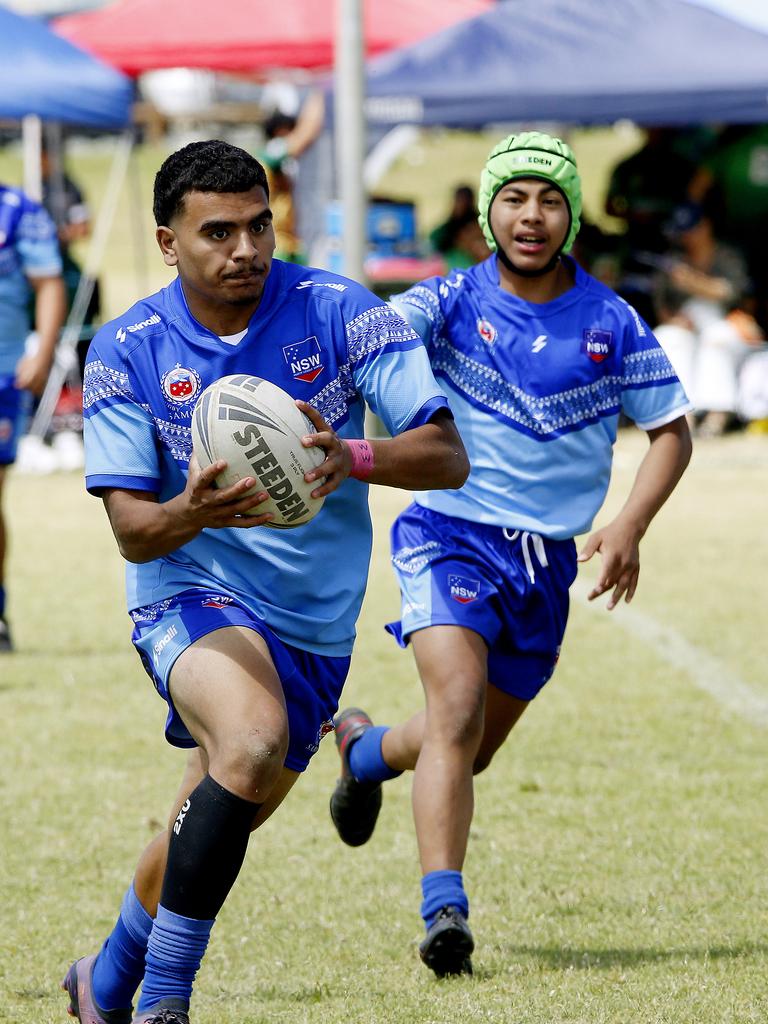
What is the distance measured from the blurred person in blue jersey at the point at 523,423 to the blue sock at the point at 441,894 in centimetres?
65

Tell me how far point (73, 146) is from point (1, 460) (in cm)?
4352

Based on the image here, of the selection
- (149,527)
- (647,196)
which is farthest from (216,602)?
(647,196)

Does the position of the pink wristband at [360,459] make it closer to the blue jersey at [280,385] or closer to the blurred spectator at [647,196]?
the blue jersey at [280,385]

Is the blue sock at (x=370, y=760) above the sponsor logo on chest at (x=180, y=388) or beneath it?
beneath

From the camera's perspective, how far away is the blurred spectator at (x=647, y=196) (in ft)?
59.9

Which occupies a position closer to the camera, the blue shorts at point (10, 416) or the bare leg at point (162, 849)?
the bare leg at point (162, 849)

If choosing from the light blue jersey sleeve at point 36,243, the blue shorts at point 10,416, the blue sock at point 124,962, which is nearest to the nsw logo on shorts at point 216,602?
the blue sock at point 124,962

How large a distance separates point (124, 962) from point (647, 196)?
1566 cm

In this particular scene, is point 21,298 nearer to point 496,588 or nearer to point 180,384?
point 496,588

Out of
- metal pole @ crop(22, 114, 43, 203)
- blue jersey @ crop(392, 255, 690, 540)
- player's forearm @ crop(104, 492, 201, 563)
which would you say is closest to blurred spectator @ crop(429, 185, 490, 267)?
metal pole @ crop(22, 114, 43, 203)

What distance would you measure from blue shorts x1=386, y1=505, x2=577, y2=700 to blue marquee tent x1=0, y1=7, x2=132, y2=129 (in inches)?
460

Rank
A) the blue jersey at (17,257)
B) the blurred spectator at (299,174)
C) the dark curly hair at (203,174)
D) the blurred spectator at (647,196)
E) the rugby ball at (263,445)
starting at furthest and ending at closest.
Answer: the blurred spectator at (647,196) → the blurred spectator at (299,174) → the blue jersey at (17,257) → the dark curly hair at (203,174) → the rugby ball at (263,445)

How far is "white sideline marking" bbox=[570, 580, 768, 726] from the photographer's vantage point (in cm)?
745

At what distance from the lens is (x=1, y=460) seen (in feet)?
28.7
